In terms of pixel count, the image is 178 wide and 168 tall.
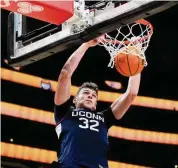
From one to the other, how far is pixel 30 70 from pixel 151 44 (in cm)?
367

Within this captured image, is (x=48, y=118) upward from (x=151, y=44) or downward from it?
downward

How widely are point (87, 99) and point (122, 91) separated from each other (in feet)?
38.1

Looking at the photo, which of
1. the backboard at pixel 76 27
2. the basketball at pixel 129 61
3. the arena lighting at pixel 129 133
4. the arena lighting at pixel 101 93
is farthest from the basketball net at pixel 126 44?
the arena lighting at pixel 129 133

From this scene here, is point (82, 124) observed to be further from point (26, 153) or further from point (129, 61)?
point (26, 153)

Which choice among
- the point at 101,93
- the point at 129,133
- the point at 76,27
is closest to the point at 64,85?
the point at 76,27

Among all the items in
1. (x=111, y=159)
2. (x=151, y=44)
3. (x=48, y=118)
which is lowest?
(x=111, y=159)

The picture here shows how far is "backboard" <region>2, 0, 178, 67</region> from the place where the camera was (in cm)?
390

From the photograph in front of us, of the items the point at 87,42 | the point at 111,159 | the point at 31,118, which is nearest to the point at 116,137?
the point at 111,159

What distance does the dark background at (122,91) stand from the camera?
1500 cm

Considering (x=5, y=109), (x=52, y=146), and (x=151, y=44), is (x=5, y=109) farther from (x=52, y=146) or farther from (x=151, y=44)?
(x=151, y=44)

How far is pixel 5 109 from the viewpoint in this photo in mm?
14578

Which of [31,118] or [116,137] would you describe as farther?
[116,137]

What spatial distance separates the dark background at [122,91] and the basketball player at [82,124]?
394 inches

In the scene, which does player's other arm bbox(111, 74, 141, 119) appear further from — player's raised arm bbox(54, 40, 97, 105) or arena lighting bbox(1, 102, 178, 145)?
arena lighting bbox(1, 102, 178, 145)
